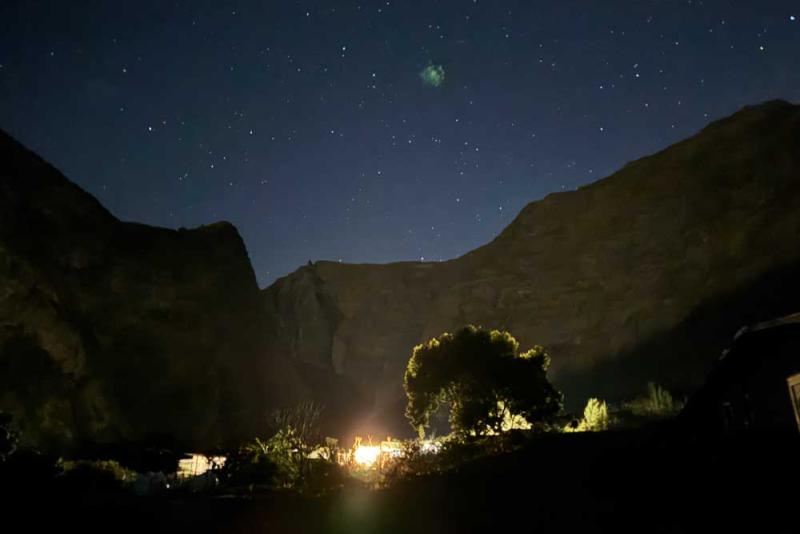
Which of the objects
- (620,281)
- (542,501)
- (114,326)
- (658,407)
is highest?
(620,281)

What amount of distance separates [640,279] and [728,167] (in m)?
25.1

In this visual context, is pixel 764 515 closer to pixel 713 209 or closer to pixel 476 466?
pixel 476 466

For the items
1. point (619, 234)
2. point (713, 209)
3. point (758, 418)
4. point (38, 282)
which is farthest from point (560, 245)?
point (758, 418)

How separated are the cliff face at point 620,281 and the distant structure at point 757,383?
55350 mm

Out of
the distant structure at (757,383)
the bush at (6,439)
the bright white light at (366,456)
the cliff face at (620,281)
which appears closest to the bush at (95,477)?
the bush at (6,439)

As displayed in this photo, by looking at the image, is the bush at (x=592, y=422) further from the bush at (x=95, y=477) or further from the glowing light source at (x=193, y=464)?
the bush at (x=95, y=477)

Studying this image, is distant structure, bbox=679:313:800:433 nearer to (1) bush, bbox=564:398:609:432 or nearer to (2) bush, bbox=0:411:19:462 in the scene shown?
(1) bush, bbox=564:398:609:432

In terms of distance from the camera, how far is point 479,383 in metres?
26.7

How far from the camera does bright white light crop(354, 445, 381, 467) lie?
1500 centimetres

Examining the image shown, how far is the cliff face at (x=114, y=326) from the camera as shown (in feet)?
140

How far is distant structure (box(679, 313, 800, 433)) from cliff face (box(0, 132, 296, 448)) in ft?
141

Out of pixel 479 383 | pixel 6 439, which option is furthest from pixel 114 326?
pixel 479 383

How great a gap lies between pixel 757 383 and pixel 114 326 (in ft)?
186

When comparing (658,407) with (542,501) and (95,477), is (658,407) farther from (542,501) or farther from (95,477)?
(95,477)
